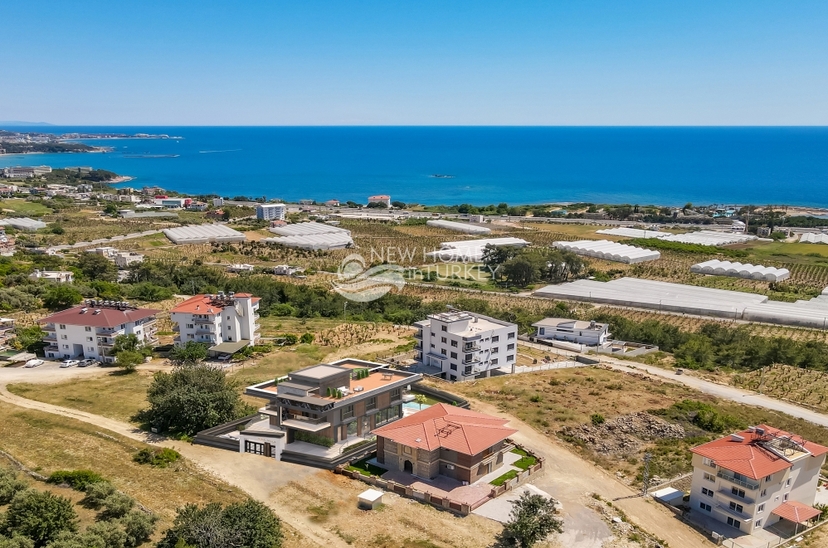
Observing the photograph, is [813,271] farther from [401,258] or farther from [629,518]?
[629,518]

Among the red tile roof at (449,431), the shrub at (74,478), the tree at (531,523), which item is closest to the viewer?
the tree at (531,523)

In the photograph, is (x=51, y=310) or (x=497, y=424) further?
(x=51, y=310)

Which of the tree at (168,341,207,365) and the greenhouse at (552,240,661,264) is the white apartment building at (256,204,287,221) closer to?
the greenhouse at (552,240,661,264)

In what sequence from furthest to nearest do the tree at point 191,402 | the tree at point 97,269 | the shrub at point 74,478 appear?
the tree at point 97,269
the tree at point 191,402
the shrub at point 74,478

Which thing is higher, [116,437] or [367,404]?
[367,404]

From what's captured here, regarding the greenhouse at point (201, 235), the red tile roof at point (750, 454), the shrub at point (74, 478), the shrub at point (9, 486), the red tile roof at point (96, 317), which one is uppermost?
the red tile roof at point (750, 454)

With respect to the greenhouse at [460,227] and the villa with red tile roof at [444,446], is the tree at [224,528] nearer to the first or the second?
the villa with red tile roof at [444,446]

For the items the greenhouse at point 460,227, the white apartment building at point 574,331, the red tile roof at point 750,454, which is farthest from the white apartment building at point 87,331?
the greenhouse at point 460,227

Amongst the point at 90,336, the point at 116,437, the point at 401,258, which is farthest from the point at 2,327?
the point at 401,258
